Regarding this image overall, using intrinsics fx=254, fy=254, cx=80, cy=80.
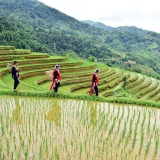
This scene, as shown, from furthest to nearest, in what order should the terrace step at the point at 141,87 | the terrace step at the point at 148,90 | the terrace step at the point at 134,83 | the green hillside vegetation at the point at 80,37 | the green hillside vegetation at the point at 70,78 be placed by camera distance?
the green hillside vegetation at the point at 80,37, the terrace step at the point at 134,83, the terrace step at the point at 141,87, the terrace step at the point at 148,90, the green hillside vegetation at the point at 70,78

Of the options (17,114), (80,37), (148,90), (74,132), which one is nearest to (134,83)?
(148,90)

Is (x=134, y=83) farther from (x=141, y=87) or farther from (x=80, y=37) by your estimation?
(x=80, y=37)

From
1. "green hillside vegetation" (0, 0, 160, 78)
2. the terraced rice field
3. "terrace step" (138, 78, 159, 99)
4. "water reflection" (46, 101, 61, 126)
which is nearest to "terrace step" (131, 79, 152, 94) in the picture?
"terrace step" (138, 78, 159, 99)

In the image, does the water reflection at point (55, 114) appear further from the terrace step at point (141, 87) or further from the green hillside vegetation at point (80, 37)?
the green hillside vegetation at point (80, 37)

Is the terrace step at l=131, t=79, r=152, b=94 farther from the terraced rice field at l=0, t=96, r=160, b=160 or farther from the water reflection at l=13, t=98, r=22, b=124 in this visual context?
the water reflection at l=13, t=98, r=22, b=124

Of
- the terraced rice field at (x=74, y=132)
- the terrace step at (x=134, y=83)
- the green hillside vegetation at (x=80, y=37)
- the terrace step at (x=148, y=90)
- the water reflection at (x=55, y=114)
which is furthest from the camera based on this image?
the green hillside vegetation at (x=80, y=37)

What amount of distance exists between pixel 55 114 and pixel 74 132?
5.08ft

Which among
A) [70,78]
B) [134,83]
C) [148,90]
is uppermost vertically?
[70,78]

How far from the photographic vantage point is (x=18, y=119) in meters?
6.81

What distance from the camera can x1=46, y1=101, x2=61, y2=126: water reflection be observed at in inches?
269

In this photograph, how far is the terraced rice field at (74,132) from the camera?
4.81 metres

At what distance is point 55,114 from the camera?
24.4ft

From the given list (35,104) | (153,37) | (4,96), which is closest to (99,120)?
(35,104)

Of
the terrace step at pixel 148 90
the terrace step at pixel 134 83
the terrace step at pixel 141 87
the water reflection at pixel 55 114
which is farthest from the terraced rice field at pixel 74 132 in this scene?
the terrace step at pixel 134 83
